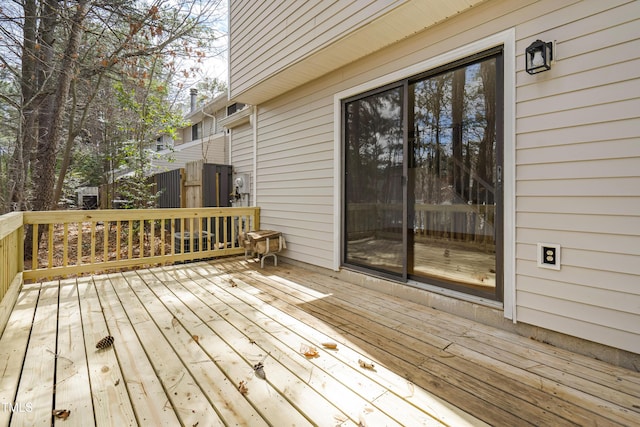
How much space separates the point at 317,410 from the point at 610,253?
1.99 meters

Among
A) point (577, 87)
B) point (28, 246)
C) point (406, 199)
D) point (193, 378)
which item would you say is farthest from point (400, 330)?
point (28, 246)

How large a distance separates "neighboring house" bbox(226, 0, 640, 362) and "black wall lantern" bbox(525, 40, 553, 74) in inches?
1.2

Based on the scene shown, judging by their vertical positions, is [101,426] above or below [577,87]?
below

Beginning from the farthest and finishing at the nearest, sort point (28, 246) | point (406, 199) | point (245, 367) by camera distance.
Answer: point (28, 246) < point (406, 199) < point (245, 367)

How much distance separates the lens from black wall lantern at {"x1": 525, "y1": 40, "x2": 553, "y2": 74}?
1.99 metres

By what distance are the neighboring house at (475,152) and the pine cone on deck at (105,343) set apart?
2.39 meters

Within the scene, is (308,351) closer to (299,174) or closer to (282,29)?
(299,174)

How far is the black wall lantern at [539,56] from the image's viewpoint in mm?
1988

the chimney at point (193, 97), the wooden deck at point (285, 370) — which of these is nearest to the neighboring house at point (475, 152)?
the wooden deck at point (285, 370)

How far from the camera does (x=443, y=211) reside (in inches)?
106

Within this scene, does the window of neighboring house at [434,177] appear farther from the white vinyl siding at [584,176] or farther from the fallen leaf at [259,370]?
the fallen leaf at [259,370]

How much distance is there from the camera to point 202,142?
9.10 metres

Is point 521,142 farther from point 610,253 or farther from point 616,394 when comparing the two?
point 616,394

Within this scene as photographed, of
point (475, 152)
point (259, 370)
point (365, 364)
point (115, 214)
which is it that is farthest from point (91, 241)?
point (475, 152)
